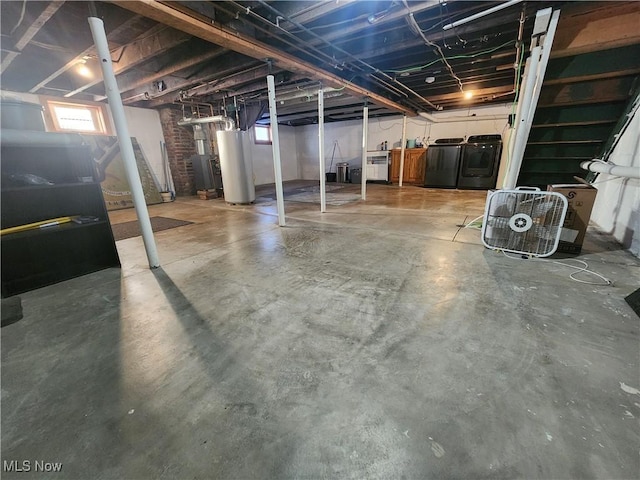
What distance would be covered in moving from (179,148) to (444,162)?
737cm

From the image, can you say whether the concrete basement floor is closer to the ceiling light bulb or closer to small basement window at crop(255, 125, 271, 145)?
the ceiling light bulb

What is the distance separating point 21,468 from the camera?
0.87 m

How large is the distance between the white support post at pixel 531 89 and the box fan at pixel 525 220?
16.8 inches

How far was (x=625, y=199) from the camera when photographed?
2.80 meters

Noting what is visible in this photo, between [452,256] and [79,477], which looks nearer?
[79,477]

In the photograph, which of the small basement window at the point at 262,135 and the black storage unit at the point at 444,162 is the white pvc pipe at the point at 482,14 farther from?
the small basement window at the point at 262,135

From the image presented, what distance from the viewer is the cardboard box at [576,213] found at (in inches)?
92.8

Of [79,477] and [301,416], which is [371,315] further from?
[79,477]

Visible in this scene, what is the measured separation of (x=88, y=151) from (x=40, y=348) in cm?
186

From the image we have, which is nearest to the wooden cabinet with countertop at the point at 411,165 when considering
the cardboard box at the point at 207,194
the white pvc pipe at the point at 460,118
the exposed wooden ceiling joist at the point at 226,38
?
the white pvc pipe at the point at 460,118

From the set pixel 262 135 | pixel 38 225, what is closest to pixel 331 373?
pixel 38 225

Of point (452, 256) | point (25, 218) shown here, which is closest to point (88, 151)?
point (25, 218)

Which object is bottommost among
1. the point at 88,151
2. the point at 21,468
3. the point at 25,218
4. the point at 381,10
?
the point at 21,468

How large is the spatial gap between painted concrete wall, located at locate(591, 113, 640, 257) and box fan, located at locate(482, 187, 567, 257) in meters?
0.91
